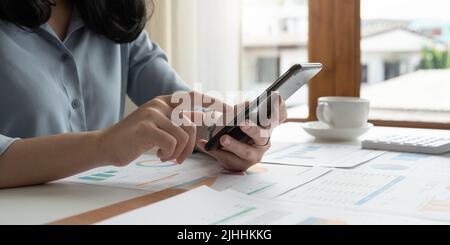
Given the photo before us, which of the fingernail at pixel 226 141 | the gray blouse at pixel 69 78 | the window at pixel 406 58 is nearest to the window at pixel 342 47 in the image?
the window at pixel 406 58

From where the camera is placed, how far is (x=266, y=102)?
821mm

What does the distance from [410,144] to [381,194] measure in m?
0.36

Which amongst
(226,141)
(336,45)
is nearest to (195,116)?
(226,141)

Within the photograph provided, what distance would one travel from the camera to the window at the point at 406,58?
1582 millimetres

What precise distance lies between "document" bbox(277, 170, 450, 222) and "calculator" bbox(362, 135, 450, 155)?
228 millimetres

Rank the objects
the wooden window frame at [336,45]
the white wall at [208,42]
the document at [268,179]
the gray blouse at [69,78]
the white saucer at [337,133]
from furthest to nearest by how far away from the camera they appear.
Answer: the white wall at [208,42] → the wooden window frame at [336,45] → the white saucer at [337,133] → the gray blouse at [69,78] → the document at [268,179]

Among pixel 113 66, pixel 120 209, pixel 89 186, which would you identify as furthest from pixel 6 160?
pixel 113 66

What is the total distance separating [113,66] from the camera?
3.84 ft

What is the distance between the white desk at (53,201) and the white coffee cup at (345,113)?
580 millimetres

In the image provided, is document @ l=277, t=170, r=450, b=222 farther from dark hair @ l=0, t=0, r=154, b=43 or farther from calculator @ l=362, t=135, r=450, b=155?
dark hair @ l=0, t=0, r=154, b=43

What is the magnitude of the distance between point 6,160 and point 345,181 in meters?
0.46

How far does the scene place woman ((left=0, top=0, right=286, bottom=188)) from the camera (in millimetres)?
744

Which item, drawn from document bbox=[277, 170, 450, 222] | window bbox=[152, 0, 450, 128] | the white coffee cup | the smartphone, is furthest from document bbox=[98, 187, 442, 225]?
window bbox=[152, 0, 450, 128]

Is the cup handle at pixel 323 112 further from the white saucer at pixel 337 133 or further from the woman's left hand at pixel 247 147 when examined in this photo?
the woman's left hand at pixel 247 147
